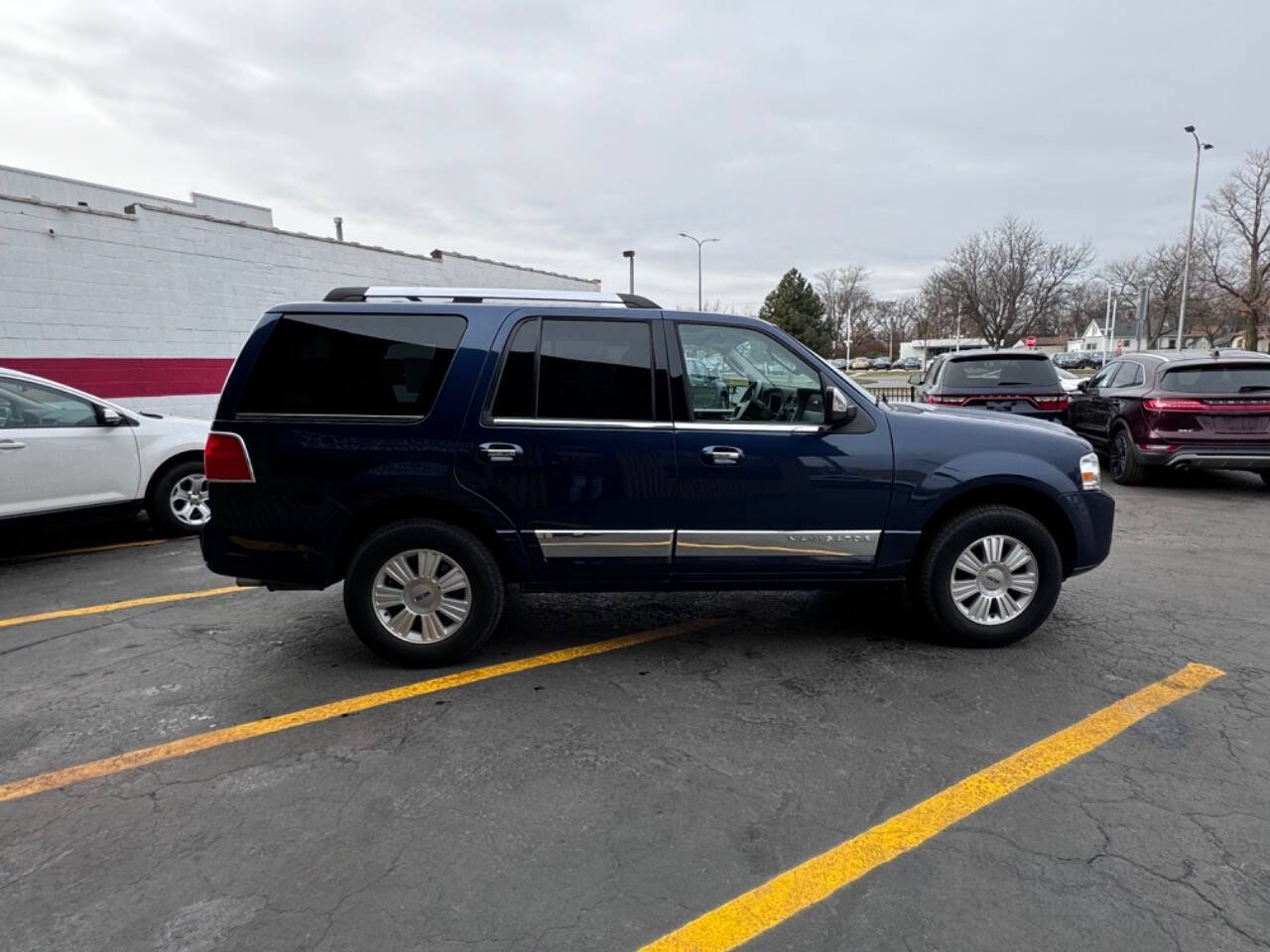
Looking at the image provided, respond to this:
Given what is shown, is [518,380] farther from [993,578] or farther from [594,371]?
[993,578]

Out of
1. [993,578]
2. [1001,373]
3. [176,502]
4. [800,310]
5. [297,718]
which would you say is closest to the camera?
[297,718]

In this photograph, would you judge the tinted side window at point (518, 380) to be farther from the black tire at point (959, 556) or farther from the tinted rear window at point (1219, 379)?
the tinted rear window at point (1219, 379)

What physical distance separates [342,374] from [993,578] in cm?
370

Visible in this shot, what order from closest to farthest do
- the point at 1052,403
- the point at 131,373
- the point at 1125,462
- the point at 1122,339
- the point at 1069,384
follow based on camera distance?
the point at 1125,462 → the point at 1052,403 → the point at 131,373 → the point at 1069,384 → the point at 1122,339

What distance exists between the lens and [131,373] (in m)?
10.2

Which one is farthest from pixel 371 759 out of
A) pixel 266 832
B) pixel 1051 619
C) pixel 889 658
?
pixel 1051 619

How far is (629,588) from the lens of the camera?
405 cm

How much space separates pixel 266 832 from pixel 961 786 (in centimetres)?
257

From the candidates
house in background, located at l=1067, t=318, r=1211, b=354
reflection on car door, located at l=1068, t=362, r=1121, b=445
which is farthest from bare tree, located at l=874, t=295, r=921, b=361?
reflection on car door, located at l=1068, t=362, r=1121, b=445

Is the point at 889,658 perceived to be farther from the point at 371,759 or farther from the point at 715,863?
the point at 371,759

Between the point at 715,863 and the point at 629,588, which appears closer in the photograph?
the point at 715,863

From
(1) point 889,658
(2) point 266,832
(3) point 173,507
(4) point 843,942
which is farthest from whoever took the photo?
(3) point 173,507

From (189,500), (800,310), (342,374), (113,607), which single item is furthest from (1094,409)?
(800,310)

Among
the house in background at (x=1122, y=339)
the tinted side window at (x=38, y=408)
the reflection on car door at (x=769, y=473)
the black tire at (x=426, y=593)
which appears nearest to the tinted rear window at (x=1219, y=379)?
the reflection on car door at (x=769, y=473)
